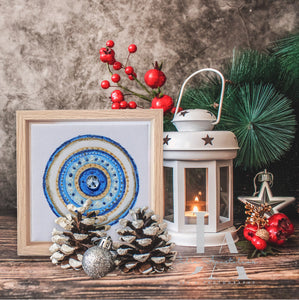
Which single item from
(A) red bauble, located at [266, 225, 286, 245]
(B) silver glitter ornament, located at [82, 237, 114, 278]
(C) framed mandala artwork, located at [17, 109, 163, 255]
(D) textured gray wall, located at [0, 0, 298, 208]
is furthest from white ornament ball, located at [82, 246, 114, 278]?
(D) textured gray wall, located at [0, 0, 298, 208]

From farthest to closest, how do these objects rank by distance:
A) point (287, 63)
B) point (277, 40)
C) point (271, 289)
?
point (277, 40), point (287, 63), point (271, 289)

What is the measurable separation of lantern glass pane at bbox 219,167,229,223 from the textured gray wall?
1.52 ft

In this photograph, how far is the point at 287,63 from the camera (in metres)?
1.03

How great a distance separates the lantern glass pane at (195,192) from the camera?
0.80 meters

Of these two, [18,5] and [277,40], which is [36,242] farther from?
[277,40]

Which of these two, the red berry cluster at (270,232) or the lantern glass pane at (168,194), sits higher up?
the lantern glass pane at (168,194)

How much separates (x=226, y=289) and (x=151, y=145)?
33cm

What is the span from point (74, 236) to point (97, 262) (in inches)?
3.7

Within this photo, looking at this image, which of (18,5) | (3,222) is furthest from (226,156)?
(18,5)

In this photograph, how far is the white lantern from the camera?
0.77 metres

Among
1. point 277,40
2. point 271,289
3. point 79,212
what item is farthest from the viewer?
point 277,40

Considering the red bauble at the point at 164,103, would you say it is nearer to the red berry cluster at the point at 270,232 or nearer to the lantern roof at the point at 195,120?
the lantern roof at the point at 195,120

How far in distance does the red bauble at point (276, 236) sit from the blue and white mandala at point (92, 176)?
12.7 inches

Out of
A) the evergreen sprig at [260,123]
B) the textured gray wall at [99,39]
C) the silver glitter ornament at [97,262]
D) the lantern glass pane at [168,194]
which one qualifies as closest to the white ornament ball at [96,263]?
the silver glitter ornament at [97,262]
